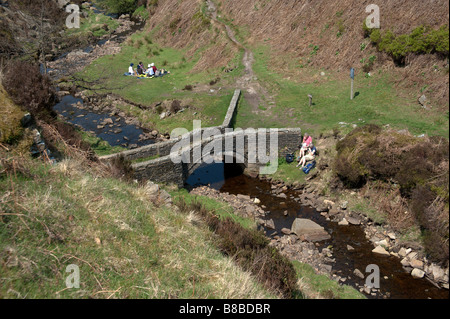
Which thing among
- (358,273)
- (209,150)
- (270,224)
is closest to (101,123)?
(209,150)

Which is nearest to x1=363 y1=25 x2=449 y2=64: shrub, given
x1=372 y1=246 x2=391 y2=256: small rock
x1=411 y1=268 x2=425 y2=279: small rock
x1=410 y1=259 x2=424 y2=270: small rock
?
x1=372 y1=246 x2=391 y2=256: small rock

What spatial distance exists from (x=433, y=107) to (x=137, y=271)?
52.2 feet

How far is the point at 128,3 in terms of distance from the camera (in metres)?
52.5

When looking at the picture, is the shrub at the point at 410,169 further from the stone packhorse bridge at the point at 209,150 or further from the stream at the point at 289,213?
the stone packhorse bridge at the point at 209,150

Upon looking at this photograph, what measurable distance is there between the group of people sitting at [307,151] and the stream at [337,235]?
1.88 meters

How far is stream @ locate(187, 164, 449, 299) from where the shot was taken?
1198 centimetres

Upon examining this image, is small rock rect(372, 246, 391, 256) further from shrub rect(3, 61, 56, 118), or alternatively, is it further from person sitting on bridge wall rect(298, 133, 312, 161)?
shrub rect(3, 61, 56, 118)

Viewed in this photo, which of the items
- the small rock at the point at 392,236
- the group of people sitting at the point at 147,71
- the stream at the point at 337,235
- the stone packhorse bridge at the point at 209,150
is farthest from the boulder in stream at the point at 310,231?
the group of people sitting at the point at 147,71

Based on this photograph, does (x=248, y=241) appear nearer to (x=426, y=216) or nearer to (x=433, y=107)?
(x=426, y=216)

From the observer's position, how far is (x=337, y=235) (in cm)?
1498

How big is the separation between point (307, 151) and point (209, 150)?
4.99 metres

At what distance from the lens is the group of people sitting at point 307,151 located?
18264 millimetres

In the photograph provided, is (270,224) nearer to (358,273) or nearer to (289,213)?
(289,213)
